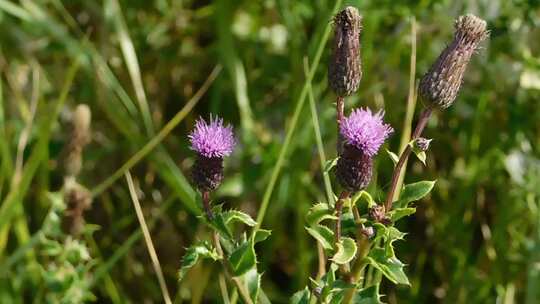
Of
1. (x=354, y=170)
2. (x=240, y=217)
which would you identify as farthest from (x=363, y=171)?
(x=240, y=217)

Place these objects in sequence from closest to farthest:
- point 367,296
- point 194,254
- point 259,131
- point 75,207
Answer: point 194,254 → point 367,296 → point 75,207 → point 259,131

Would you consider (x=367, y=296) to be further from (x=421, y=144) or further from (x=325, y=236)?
(x=421, y=144)

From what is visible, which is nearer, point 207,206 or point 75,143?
point 207,206

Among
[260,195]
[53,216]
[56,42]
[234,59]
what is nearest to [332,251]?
[53,216]

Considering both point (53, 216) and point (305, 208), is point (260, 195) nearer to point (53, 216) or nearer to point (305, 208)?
point (305, 208)

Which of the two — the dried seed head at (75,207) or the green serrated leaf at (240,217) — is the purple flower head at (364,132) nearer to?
the green serrated leaf at (240,217)

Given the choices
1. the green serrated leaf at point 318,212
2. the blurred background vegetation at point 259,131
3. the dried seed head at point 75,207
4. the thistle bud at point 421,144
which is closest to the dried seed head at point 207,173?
the green serrated leaf at point 318,212

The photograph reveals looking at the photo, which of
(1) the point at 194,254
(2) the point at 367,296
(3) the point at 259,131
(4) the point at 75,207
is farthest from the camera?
(3) the point at 259,131

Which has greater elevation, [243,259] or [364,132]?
[364,132]

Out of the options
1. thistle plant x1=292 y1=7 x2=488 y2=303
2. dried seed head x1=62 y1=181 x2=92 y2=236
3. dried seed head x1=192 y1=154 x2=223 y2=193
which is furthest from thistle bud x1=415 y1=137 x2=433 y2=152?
dried seed head x1=62 y1=181 x2=92 y2=236
